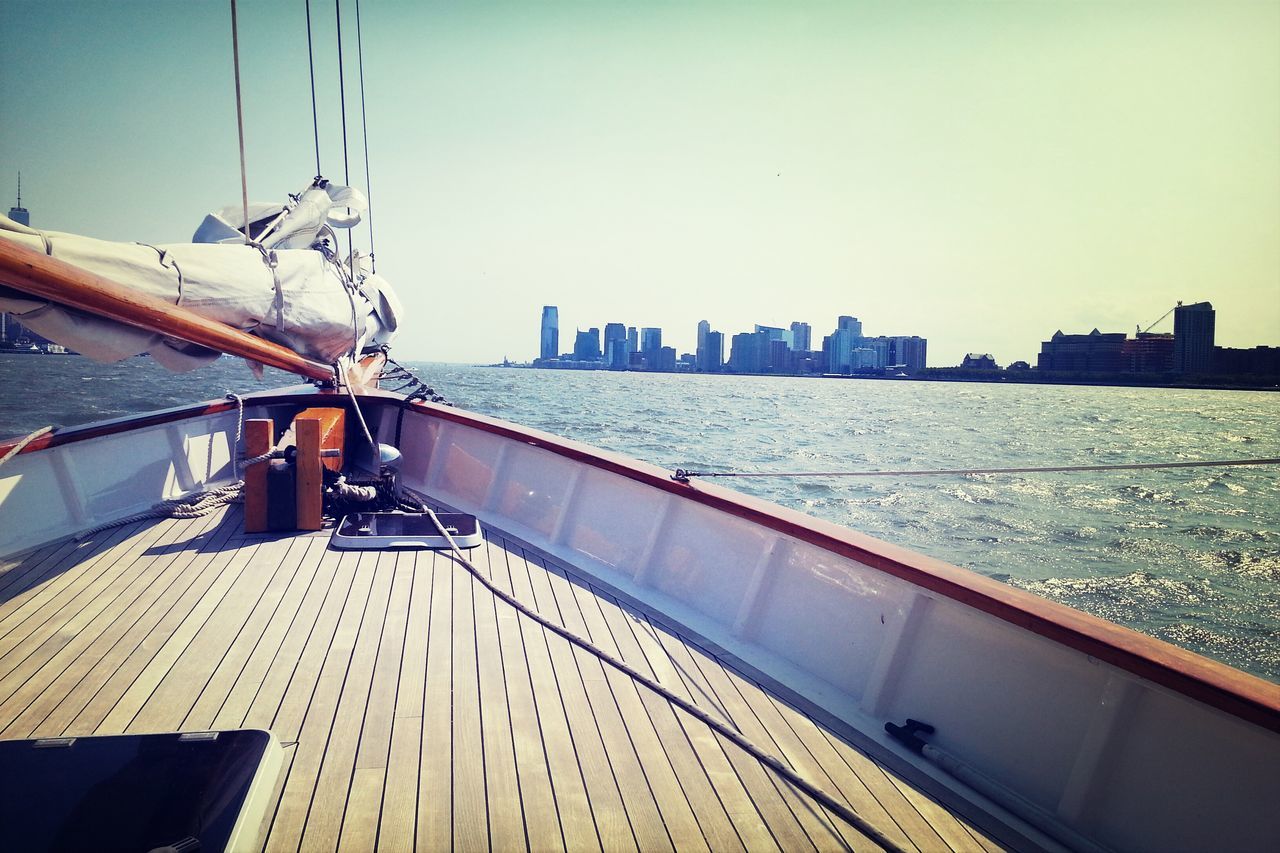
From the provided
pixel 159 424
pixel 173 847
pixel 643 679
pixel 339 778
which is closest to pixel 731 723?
pixel 643 679

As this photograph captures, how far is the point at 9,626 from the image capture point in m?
2.63

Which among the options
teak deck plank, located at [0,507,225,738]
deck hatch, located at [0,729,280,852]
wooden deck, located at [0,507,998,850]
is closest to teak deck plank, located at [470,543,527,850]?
wooden deck, located at [0,507,998,850]

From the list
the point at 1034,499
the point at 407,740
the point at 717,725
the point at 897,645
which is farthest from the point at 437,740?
the point at 1034,499

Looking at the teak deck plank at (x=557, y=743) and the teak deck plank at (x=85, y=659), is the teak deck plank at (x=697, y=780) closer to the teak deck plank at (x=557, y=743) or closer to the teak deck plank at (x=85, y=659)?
the teak deck plank at (x=557, y=743)

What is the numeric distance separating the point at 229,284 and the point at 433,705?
2097 mm

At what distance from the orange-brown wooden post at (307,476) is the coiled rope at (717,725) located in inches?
48.8

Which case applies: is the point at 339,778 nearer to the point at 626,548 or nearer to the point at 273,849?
the point at 273,849

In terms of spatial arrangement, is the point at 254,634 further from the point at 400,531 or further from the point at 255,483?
the point at 255,483

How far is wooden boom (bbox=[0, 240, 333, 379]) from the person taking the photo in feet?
6.31

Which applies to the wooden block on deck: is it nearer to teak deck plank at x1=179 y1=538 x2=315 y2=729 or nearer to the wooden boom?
teak deck plank at x1=179 y1=538 x2=315 y2=729

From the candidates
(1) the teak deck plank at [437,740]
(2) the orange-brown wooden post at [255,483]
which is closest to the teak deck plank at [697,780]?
(1) the teak deck plank at [437,740]

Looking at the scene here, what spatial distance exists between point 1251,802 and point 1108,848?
332 millimetres

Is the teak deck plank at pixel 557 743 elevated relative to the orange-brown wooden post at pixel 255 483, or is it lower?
lower

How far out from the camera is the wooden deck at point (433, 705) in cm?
167
